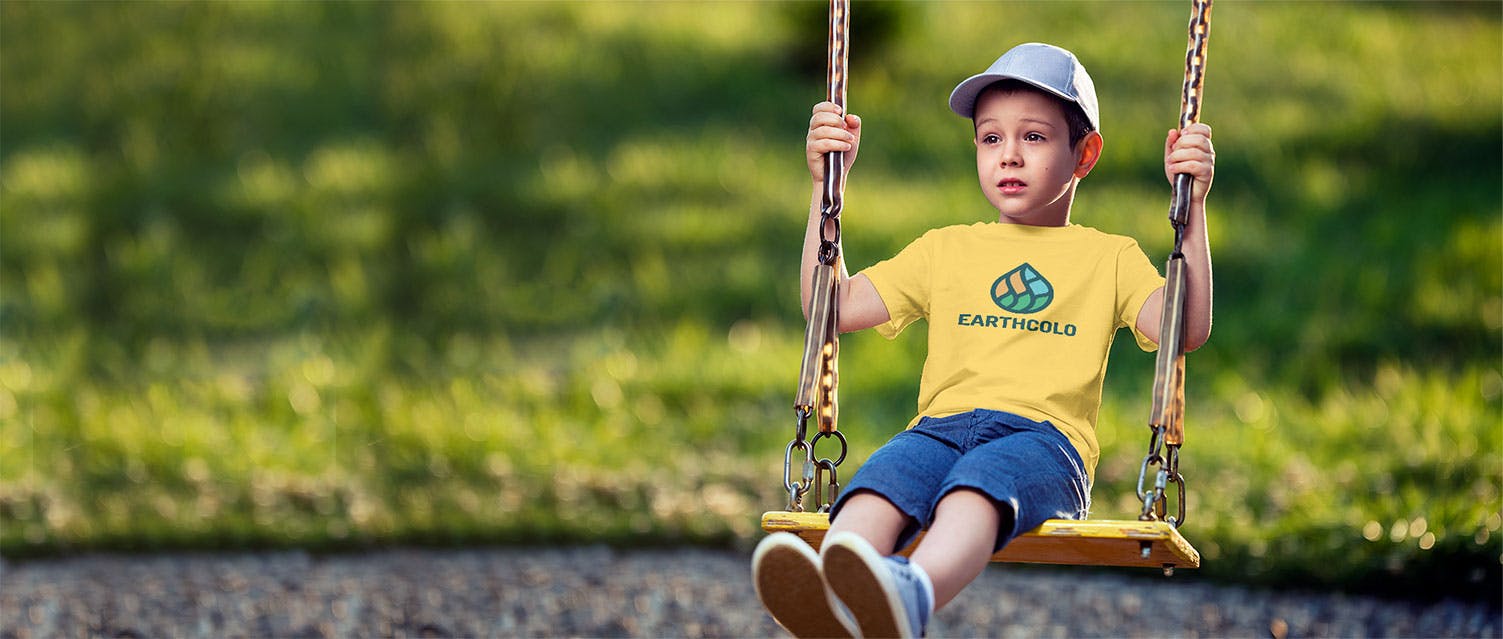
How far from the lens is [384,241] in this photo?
32.6 ft

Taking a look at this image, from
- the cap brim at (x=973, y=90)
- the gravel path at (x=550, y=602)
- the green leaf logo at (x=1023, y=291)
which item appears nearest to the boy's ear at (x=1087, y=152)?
the cap brim at (x=973, y=90)

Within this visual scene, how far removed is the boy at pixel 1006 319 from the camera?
10.4 feet

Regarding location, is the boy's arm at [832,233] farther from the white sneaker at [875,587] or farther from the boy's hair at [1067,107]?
the white sneaker at [875,587]

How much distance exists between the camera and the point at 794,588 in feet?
10.2

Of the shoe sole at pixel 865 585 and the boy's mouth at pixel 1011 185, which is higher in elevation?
the boy's mouth at pixel 1011 185

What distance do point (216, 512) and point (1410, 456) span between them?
5.37 meters

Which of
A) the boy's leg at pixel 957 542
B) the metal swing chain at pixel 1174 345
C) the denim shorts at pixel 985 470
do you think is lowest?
the boy's leg at pixel 957 542

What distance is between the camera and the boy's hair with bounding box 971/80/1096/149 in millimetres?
3387

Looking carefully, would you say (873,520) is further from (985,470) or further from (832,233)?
(832,233)

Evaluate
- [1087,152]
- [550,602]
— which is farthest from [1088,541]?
[550,602]

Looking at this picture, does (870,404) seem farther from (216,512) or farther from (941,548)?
(941,548)

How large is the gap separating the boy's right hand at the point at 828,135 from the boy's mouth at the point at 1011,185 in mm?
356

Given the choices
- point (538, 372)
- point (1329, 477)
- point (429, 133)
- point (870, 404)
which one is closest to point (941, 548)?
point (1329, 477)

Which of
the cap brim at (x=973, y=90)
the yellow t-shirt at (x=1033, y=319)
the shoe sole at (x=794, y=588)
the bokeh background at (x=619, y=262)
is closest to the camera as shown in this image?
the shoe sole at (x=794, y=588)
